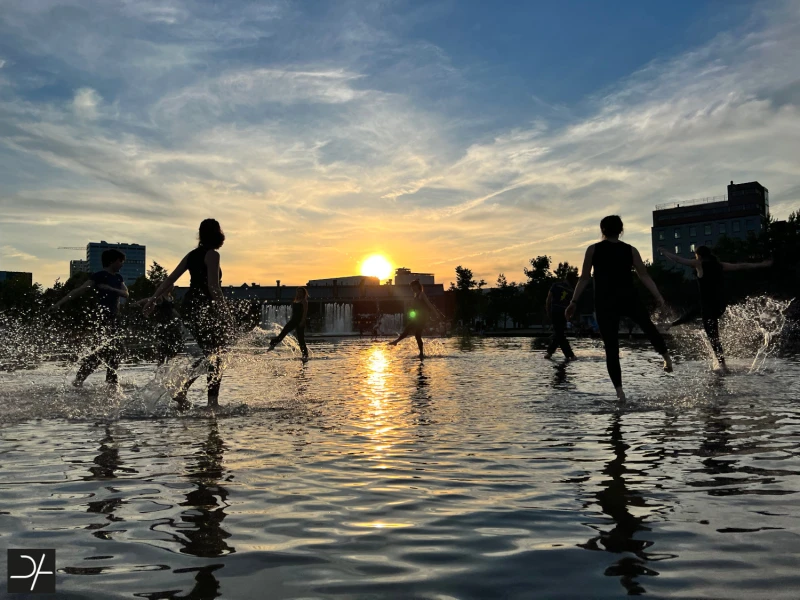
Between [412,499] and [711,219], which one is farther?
[711,219]

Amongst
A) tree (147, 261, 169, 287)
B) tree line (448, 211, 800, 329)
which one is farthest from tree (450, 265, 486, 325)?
tree (147, 261, 169, 287)

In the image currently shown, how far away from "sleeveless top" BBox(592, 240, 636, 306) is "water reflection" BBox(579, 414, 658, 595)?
3759 millimetres

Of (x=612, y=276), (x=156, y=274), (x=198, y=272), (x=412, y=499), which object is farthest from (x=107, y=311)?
(x=156, y=274)

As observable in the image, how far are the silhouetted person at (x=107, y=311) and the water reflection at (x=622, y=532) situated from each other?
24.2 ft

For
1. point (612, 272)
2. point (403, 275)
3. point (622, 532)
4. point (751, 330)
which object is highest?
point (403, 275)

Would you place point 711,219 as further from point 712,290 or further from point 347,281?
point 712,290

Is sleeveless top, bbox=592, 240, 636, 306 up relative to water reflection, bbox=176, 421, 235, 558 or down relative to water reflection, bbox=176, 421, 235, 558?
up

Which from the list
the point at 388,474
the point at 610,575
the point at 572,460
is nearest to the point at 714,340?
the point at 572,460

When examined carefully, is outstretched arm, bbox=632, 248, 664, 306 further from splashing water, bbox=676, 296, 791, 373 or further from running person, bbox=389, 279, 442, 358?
running person, bbox=389, 279, 442, 358

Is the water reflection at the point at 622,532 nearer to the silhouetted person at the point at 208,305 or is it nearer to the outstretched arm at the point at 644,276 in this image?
the outstretched arm at the point at 644,276

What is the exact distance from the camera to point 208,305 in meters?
7.78

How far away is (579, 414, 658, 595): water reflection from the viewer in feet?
8.42

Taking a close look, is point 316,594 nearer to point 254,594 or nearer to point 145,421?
point 254,594

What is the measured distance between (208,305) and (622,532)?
5.75 meters
